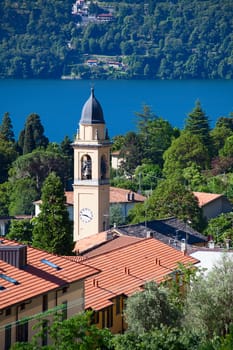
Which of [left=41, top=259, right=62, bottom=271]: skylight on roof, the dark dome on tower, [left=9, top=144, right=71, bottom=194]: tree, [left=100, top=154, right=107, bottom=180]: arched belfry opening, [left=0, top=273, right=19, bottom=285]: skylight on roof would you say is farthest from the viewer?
[left=9, top=144, right=71, bottom=194]: tree

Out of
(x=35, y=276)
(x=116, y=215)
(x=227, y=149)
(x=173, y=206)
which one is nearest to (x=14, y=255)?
(x=35, y=276)

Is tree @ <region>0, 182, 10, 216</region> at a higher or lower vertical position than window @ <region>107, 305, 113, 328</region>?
higher

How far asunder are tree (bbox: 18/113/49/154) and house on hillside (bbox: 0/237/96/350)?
41432mm

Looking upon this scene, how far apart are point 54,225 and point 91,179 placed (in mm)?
8576

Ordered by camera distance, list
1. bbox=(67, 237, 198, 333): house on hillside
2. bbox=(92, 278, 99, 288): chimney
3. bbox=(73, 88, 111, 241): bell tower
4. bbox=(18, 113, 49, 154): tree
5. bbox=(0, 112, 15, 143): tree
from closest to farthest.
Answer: bbox=(67, 237, 198, 333): house on hillside → bbox=(92, 278, 99, 288): chimney → bbox=(73, 88, 111, 241): bell tower → bbox=(18, 113, 49, 154): tree → bbox=(0, 112, 15, 143): tree

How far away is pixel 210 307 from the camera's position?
740 inches

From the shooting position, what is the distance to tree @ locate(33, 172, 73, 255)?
29797 millimetres

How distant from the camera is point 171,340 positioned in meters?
16.7

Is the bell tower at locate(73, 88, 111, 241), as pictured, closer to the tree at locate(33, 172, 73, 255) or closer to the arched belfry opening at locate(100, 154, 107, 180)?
the arched belfry opening at locate(100, 154, 107, 180)

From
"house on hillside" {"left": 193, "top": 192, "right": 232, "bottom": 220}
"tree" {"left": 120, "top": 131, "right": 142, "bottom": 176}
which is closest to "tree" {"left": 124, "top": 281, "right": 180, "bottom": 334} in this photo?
"house on hillside" {"left": 193, "top": 192, "right": 232, "bottom": 220}

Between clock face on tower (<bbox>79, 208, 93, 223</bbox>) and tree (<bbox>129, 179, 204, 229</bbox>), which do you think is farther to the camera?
tree (<bbox>129, 179, 204, 229</bbox>)

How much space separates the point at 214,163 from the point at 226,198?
12042mm

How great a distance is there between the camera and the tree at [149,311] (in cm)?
1841

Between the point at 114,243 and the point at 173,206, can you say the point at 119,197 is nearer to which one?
the point at 173,206
